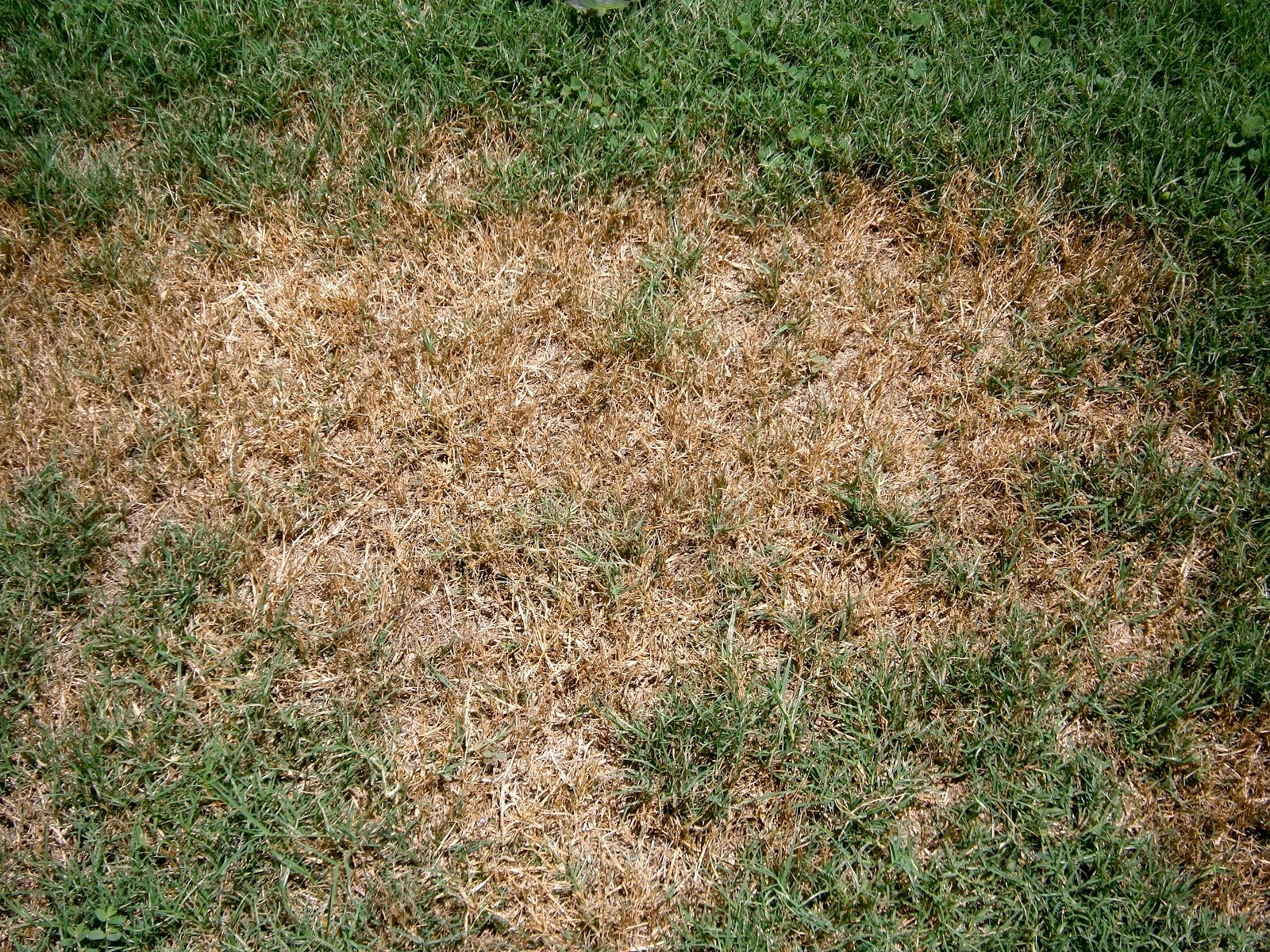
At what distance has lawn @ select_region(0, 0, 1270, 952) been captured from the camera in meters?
2.28

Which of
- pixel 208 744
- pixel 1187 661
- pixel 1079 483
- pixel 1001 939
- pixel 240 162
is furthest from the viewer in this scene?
pixel 240 162

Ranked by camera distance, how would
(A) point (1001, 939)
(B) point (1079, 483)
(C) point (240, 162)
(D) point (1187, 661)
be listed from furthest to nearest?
(C) point (240, 162), (B) point (1079, 483), (D) point (1187, 661), (A) point (1001, 939)

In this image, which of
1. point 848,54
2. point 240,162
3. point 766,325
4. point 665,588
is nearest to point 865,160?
point 848,54

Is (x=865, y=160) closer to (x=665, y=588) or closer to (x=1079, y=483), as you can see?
(x=1079, y=483)

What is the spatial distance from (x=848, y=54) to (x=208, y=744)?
2985 mm

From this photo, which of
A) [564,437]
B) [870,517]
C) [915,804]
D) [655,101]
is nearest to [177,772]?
[564,437]

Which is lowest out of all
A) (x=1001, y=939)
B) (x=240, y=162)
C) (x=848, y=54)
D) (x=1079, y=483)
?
(x=1001, y=939)

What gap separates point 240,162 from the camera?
331 cm

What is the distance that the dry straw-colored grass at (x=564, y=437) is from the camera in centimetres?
246

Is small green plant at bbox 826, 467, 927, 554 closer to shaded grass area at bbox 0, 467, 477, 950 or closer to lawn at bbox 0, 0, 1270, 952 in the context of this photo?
lawn at bbox 0, 0, 1270, 952

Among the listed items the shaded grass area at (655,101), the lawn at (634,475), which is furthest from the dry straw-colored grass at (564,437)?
the shaded grass area at (655,101)

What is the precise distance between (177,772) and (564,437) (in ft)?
4.33

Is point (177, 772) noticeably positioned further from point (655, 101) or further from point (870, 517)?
point (655, 101)

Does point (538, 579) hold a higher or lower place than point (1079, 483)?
higher
